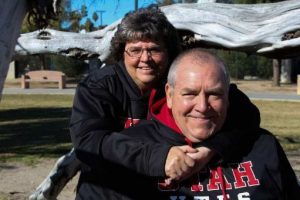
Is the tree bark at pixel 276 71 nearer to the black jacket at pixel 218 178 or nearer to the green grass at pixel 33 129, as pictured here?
the green grass at pixel 33 129

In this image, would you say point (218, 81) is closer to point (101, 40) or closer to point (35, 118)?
point (101, 40)

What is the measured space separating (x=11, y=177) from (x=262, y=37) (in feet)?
15.0

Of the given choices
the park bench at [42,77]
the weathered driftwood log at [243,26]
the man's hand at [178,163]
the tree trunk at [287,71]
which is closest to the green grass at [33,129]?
the weathered driftwood log at [243,26]

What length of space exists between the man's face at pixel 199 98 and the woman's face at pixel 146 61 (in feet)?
1.96

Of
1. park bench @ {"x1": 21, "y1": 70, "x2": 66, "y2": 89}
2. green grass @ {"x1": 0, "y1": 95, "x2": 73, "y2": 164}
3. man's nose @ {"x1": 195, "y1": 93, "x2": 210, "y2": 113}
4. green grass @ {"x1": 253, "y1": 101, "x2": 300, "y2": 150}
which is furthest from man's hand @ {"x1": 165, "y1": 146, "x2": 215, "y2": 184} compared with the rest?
park bench @ {"x1": 21, "y1": 70, "x2": 66, "y2": 89}

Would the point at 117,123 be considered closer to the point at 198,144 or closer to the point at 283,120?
the point at 198,144

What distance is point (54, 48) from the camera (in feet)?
17.9

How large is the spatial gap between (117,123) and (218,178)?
0.62 metres

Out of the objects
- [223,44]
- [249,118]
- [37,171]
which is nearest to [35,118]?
[37,171]

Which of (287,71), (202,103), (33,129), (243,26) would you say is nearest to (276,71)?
(287,71)

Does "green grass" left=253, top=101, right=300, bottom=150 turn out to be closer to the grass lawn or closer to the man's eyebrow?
the grass lawn

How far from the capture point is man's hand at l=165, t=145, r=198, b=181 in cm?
201

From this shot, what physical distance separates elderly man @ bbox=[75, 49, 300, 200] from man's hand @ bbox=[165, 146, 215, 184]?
5 cm

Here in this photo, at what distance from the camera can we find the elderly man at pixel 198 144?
214cm
